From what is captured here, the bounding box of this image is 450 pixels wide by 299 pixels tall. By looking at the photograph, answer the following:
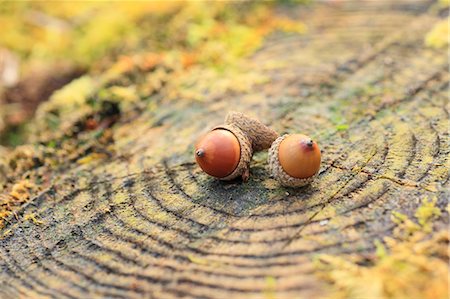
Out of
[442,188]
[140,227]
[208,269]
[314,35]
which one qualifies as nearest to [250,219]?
[208,269]

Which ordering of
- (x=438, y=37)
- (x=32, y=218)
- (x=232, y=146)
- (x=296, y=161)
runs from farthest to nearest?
1. (x=438, y=37)
2. (x=32, y=218)
3. (x=232, y=146)
4. (x=296, y=161)

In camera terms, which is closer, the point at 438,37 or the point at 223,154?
the point at 223,154

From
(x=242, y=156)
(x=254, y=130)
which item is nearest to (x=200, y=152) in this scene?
(x=242, y=156)

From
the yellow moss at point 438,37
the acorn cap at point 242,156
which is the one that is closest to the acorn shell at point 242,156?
the acorn cap at point 242,156

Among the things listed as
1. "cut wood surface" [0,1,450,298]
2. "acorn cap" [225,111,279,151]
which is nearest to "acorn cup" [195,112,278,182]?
"acorn cap" [225,111,279,151]

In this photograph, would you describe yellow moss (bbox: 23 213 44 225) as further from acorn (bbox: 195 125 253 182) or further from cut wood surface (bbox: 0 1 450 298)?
acorn (bbox: 195 125 253 182)

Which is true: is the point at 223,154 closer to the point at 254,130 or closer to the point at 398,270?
the point at 254,130

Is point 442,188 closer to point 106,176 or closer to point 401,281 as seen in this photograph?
point 401,281
